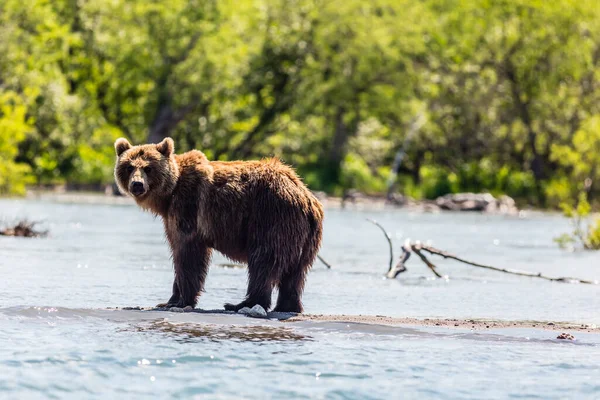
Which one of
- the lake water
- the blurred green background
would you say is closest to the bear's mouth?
the lake water

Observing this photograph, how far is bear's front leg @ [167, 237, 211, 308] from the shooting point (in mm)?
11820

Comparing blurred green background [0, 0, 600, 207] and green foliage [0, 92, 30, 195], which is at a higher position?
blurred green background [0, 0, 600, 207]

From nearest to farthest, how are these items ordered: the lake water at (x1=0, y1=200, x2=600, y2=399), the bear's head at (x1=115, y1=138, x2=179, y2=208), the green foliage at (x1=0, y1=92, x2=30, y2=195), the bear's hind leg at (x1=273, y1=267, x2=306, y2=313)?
the lake water at (x1=0, y1=200, x2=600, y2=399)
the bear's head at (x1=115, y1=138, x2=179, y2=208)
the bear's hind leg at (x1=273, y1=267, x2=306, y2=313)
the green foliage at (x1=0, y1=92, x2=30, y2=195)

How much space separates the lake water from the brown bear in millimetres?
555

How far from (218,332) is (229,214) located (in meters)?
1.36

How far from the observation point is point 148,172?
11.9 meters

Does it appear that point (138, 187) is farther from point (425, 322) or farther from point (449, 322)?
point (449, 322)

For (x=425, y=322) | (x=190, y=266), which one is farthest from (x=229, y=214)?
(x=425, y=322)

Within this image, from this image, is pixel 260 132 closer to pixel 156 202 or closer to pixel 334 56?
pixel 334 56

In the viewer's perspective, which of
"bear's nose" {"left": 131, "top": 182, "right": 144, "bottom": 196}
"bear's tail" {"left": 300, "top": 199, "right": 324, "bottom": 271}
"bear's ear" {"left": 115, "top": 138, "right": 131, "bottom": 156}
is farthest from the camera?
"bear's ear" {"left": 115, "top": 138, "right": 131, "bottom": 156}

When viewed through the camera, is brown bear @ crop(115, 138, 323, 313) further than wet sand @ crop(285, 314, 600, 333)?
No

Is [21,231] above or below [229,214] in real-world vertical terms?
below

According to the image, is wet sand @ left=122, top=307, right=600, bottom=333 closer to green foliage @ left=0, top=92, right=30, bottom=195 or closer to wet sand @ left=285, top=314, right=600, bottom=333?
wet sand @ left=285, top=314, right=600, bottom=333

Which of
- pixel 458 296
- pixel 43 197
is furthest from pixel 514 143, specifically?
pixel 458 296
